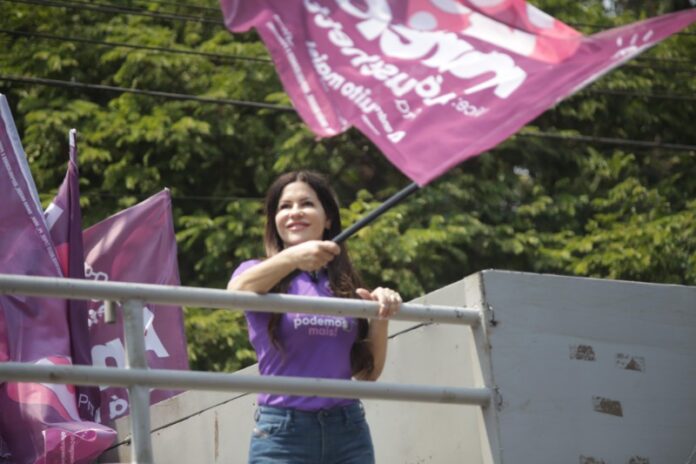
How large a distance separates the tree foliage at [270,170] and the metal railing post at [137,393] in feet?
25.6

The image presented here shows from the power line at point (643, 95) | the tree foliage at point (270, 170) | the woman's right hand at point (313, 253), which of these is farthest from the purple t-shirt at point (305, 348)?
the power line at point (643, 95)

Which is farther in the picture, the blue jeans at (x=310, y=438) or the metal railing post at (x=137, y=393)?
the blue jeans at (x=310, y=438)

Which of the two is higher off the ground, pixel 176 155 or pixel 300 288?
pixel 300 288

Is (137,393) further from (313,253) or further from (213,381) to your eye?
(313,253)

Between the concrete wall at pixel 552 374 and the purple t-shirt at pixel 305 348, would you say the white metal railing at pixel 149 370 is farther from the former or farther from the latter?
the concrete wall at pixel 552 374

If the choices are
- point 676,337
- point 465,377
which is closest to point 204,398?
point 465,377

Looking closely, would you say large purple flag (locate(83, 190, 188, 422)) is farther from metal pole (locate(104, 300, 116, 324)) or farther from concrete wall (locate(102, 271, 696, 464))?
metal pole (locate(104, 300, 116, 324))

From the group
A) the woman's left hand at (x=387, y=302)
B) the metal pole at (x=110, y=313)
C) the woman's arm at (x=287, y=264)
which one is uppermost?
the woman's arm at (x=287, y=264)

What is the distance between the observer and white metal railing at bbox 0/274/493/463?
172 inches

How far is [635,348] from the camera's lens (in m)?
5.56

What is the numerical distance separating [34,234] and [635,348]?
11.1ft

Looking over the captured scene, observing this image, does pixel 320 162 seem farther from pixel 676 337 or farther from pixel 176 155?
pixel 676 337

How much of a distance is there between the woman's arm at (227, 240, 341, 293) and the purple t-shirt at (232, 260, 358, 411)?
0.48ft

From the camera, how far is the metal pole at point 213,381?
432 centimetres
